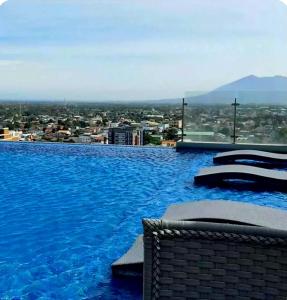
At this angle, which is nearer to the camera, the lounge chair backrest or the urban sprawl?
the lounge chair backrest

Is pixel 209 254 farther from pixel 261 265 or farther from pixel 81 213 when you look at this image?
pixel 81 213

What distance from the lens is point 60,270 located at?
4379 mm

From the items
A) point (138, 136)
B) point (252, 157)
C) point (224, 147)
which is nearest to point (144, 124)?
point (138, 136)

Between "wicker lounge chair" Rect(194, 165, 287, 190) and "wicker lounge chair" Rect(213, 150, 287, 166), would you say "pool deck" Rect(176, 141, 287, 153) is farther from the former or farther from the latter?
"wicker lounge chair" Rect(194, 165, 287, 190)

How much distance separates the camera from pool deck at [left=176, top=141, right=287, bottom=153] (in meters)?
11.5

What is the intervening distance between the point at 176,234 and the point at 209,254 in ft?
0.66

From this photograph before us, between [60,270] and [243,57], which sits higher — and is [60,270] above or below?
below

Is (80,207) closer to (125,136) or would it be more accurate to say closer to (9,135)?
(125,136)

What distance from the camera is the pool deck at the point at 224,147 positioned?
11.5 metres

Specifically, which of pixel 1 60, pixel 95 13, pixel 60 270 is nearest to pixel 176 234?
pixel 60 270

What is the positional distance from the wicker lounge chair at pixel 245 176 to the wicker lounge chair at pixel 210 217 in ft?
9.17

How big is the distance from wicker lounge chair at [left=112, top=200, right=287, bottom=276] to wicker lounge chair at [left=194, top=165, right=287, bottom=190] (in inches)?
110

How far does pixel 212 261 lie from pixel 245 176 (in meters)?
5.85

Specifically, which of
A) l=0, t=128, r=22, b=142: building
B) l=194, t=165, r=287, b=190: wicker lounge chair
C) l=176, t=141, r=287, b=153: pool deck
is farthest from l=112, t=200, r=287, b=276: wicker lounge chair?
l=0, t=128, r=22, b=142: building
